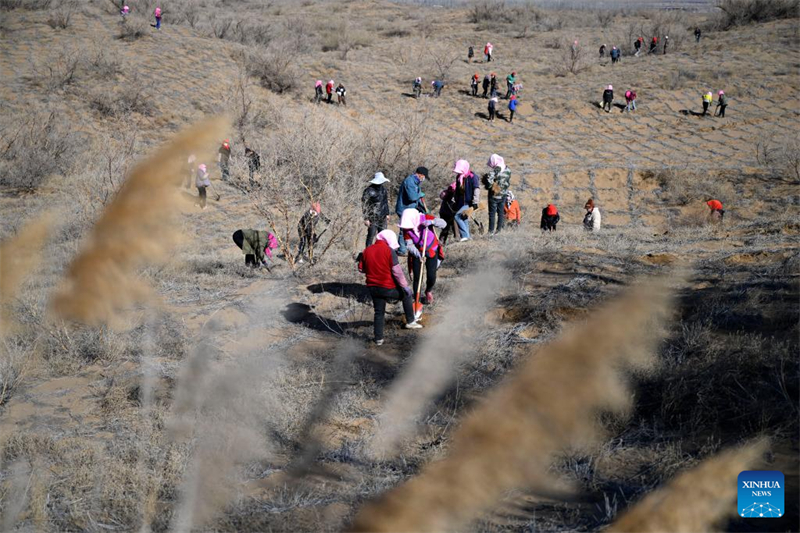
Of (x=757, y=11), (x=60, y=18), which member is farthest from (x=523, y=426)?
(x=757, y=11)

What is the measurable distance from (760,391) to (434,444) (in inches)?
88.4

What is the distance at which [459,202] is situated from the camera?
32.2 feet

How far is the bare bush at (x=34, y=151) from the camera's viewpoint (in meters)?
15.9

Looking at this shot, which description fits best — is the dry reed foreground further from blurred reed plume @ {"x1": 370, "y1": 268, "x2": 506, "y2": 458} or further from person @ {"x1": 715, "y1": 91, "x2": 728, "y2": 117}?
person @ {"x1": 715, "y1": 91, "x2": 728, "y2": 117}

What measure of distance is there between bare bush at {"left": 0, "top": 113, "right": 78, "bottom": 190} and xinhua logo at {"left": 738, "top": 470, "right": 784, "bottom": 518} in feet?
56.1

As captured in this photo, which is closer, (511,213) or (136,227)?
(136,227)

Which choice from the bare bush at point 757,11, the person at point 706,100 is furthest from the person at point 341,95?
the bare bush at point 757,11

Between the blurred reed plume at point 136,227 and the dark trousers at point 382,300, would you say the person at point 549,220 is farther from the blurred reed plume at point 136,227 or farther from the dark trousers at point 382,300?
the blurred reed plume at point 136,227

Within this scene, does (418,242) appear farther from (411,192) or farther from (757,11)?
(757,11)

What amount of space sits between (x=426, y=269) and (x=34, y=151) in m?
13.8

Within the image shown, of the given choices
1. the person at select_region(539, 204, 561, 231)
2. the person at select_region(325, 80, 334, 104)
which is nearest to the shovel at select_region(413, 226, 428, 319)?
the person at select_region(539, 204, 561, 231)

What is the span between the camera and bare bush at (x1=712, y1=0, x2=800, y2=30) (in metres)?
39.0

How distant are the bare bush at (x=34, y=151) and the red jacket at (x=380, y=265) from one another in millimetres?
13374

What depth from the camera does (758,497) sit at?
327cm
